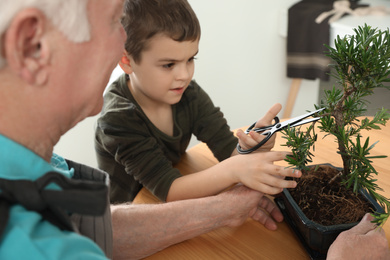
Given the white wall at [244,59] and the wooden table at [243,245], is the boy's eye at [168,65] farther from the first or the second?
the white wall at [244,59]

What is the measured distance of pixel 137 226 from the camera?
97cm

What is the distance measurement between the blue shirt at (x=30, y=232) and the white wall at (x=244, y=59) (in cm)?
182

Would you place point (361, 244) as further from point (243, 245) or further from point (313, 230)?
point (243, 245)

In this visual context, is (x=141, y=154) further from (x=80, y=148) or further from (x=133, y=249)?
(x=80, y=148)

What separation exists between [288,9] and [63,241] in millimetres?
2615

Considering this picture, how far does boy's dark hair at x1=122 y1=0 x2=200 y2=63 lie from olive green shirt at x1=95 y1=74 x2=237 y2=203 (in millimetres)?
206

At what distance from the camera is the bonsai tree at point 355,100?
2.63 feet

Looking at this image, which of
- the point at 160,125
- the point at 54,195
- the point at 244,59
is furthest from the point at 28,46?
the point at 244,59

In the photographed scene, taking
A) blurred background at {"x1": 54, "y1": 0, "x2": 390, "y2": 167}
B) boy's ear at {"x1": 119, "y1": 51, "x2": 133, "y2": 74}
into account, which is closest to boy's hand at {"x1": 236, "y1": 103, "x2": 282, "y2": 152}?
boy's ear at {"x1": 119, "y1": 51, "x2": 133, "y2": 74}

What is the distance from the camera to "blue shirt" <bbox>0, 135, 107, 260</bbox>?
19.3 inches

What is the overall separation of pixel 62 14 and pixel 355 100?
24.1 inches

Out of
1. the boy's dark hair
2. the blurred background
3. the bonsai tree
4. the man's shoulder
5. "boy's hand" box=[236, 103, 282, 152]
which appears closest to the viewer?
the man's shoulder

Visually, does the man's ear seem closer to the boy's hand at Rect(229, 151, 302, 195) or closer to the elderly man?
the elderly man

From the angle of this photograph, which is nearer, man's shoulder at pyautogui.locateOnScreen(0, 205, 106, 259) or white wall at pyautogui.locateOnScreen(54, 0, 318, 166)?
man's shoulder at pyautogui.locateOnScreen(0, 205, 106, 259)
